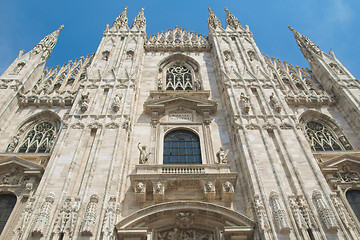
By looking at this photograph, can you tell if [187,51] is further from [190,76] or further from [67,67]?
[67,67]

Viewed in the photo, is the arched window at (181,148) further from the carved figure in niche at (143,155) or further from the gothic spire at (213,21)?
the gothic spire at (213,21)

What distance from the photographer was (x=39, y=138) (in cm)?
1494

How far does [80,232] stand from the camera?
946 centimetres

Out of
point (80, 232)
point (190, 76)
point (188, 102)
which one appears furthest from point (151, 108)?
point (80, 232)

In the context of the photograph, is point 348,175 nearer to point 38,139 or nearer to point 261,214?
point 261,214

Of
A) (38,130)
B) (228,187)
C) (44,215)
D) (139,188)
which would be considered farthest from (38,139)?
(228,187)

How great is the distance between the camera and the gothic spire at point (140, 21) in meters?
23.1

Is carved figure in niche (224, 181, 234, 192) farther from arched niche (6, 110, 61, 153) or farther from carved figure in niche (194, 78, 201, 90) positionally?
arched niche (6, 110, 61, 153)

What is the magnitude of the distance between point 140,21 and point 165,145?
1332cm

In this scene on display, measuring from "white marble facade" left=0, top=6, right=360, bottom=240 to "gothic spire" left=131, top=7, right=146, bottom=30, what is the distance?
2215 millimetres

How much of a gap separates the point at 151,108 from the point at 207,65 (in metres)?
6.41

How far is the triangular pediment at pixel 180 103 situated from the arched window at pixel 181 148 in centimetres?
155

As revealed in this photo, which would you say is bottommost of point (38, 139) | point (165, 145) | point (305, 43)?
point (165, 145)

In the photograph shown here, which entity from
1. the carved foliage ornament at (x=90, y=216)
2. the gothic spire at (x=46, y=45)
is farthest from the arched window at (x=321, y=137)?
the gothic spire at (x=46, y=45)
